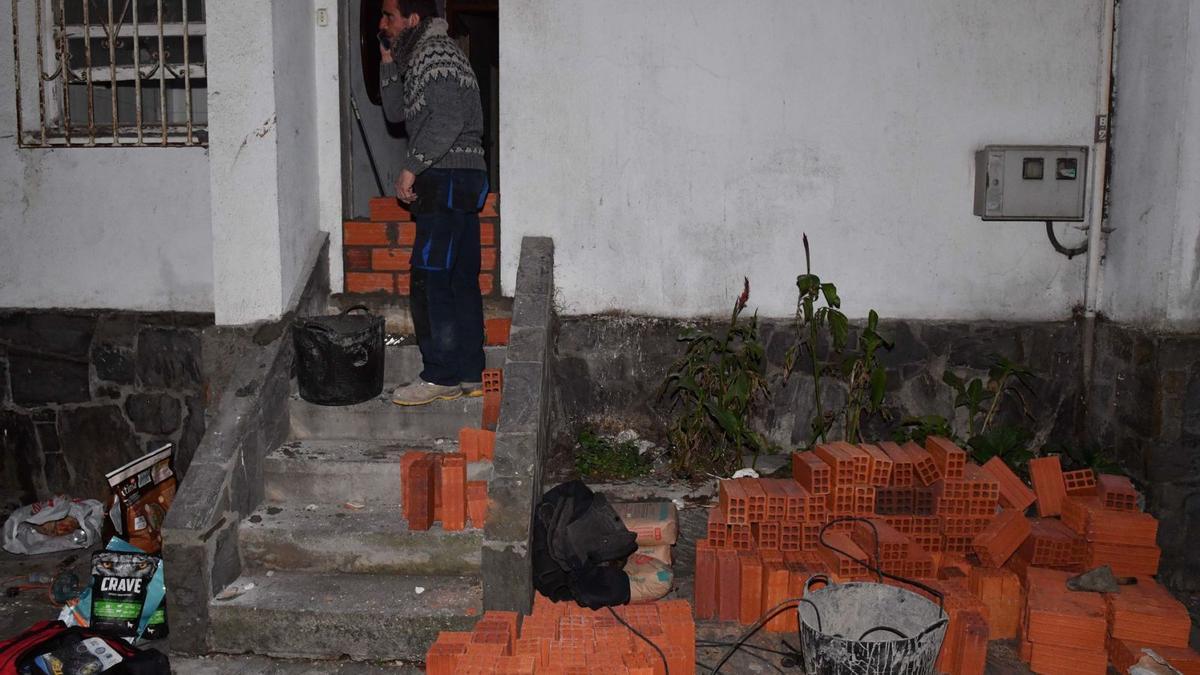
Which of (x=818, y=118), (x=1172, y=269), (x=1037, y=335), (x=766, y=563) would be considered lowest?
(x=766, y=563)

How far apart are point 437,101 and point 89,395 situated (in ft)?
11.2

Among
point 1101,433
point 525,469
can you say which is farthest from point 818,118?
point 525,469

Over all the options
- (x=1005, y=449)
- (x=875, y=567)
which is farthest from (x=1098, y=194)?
(x=875, y=567)

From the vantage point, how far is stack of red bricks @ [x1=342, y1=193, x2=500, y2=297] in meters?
6.19

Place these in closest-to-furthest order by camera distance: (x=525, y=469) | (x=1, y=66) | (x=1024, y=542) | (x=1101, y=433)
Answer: (x=525, y=469) < (x=1024, y=542) < (x=1101, y=433) < (x=1, y=66)

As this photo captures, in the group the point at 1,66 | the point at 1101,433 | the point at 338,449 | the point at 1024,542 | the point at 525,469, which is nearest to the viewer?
the point at 525,469

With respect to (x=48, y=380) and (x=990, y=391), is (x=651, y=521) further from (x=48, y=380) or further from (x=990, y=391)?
(x=48, y=380)

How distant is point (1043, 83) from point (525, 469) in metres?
3.93

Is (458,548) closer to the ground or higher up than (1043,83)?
closer to the ground

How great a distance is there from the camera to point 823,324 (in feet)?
19.5

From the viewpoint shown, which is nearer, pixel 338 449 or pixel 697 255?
pixel 338 449

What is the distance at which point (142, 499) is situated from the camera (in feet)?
17.6

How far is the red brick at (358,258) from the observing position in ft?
20.4

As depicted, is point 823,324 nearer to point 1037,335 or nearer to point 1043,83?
point 1037,335
